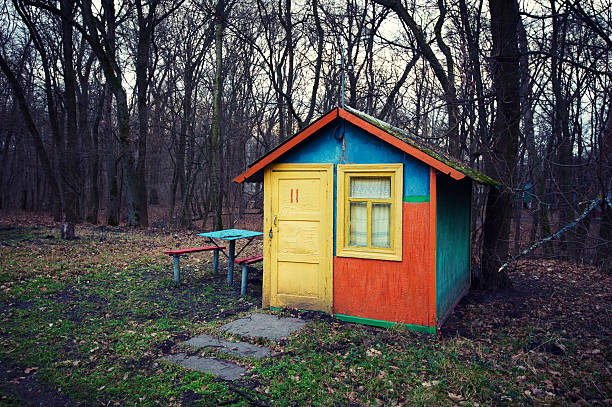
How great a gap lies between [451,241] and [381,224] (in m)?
1.78

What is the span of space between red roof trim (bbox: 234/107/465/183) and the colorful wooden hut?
0.02 m

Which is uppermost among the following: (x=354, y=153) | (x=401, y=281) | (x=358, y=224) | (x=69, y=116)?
(x=69, y=116)

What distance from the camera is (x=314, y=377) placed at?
4.87 metres

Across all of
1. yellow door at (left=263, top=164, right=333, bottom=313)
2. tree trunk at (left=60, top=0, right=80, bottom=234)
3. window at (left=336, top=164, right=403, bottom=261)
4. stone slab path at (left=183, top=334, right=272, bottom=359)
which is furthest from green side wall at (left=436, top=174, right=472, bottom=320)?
tree trunk at (left=60, top=0, right=80, bottom=234)

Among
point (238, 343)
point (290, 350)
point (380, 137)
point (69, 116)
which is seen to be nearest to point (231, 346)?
point (238, 343)

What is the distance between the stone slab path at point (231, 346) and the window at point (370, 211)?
2.10 meters

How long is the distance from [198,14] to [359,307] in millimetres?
18011

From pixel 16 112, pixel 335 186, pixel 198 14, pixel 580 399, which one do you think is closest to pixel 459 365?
pixel 580 399

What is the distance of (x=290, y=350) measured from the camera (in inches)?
224

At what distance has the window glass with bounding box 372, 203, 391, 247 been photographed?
21.9 ft

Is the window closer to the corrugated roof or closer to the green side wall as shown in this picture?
the corrugated roof

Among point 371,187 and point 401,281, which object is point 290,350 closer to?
point 401,281

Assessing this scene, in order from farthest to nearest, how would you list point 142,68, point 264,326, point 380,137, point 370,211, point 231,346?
point 142,68
point 370,211
point 264,326
point 380,137
point 231,346

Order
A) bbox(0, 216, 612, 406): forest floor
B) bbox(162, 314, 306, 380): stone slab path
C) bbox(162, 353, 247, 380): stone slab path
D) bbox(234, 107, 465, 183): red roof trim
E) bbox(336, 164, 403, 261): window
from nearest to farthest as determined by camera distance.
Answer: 1. bbox(0, 216, 612, 406): forest floor
2. bbox(162, 353, 247, 380): stone slab path
3. bbox(162, 314, 306, 380): stone slab path
4. bbox(234, 107, 465, 183): red roof trim
5. bbox(336, 164, 403, 261): window
